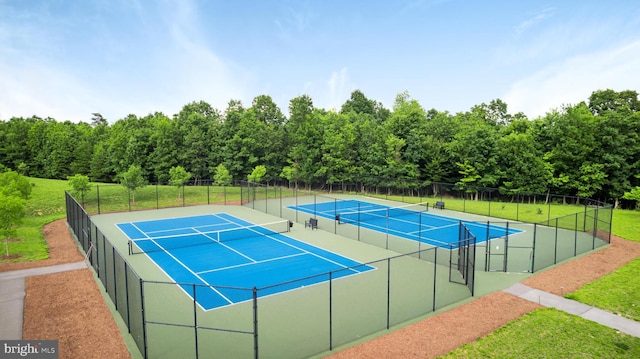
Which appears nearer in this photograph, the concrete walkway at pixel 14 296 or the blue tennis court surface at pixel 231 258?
the concrete walkway at pixel 14 296

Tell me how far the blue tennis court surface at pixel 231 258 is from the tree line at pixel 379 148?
22.5m

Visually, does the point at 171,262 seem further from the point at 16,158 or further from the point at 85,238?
the point at 16,158

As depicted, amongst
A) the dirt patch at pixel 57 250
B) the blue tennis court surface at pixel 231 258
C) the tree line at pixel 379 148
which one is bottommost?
the blue tennis court surface at pixel 231 258

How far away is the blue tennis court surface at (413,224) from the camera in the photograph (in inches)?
996

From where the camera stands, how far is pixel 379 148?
53.4 m

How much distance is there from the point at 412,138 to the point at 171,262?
39.6 m

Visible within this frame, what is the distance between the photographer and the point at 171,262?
19.6 metres

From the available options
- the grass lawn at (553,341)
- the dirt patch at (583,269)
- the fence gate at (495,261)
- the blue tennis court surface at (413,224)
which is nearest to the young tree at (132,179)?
the blue tennis court surface at (413,224)

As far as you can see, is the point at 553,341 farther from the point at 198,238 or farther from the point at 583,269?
the point at 198,238

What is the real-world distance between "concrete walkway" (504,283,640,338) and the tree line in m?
23.9

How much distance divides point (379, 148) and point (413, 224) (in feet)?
81.1

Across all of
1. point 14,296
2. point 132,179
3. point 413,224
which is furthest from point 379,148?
point 14,296

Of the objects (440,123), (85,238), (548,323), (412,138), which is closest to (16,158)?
(85,238)

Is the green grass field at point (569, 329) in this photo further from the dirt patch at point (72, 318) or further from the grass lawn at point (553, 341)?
the dirt patch at point (72, 318)
